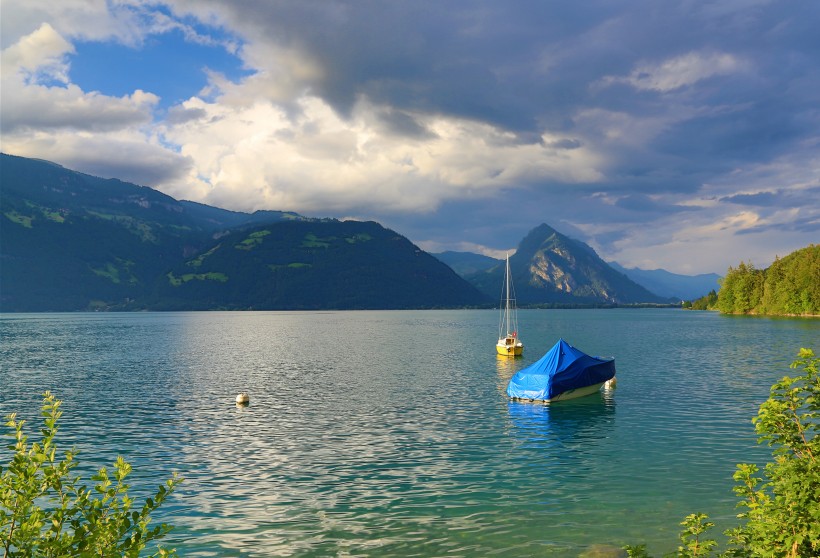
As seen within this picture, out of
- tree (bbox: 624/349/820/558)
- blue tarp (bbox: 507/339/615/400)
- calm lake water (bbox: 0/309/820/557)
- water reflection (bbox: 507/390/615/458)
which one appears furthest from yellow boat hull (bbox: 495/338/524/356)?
tree (bbox: 624/349/820/558)

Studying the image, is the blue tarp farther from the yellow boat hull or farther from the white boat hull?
the yellow boat hull

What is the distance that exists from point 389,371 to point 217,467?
4578cm

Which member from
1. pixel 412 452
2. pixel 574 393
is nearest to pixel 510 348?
pixel 574 393

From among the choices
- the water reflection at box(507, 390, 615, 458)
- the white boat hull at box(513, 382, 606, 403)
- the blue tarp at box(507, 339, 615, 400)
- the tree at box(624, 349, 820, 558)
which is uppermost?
the tree at box(624, 349, 820, 558)

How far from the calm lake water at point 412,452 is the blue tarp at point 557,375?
1807 mm

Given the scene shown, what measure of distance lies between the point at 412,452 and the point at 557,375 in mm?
21379

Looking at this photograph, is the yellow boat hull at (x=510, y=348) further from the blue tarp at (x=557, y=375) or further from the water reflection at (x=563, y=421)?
the blue tarp at (x=557, y=375)

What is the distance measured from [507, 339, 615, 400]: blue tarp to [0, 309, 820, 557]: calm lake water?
1807 mm

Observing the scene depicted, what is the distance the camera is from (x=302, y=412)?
155ft

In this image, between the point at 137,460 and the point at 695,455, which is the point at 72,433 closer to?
the point at 137,460

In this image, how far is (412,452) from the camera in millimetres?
33281

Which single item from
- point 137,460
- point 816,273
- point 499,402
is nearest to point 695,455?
point 499,402

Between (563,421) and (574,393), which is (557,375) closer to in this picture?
(574,393)

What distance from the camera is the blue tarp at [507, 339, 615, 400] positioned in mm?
49781
